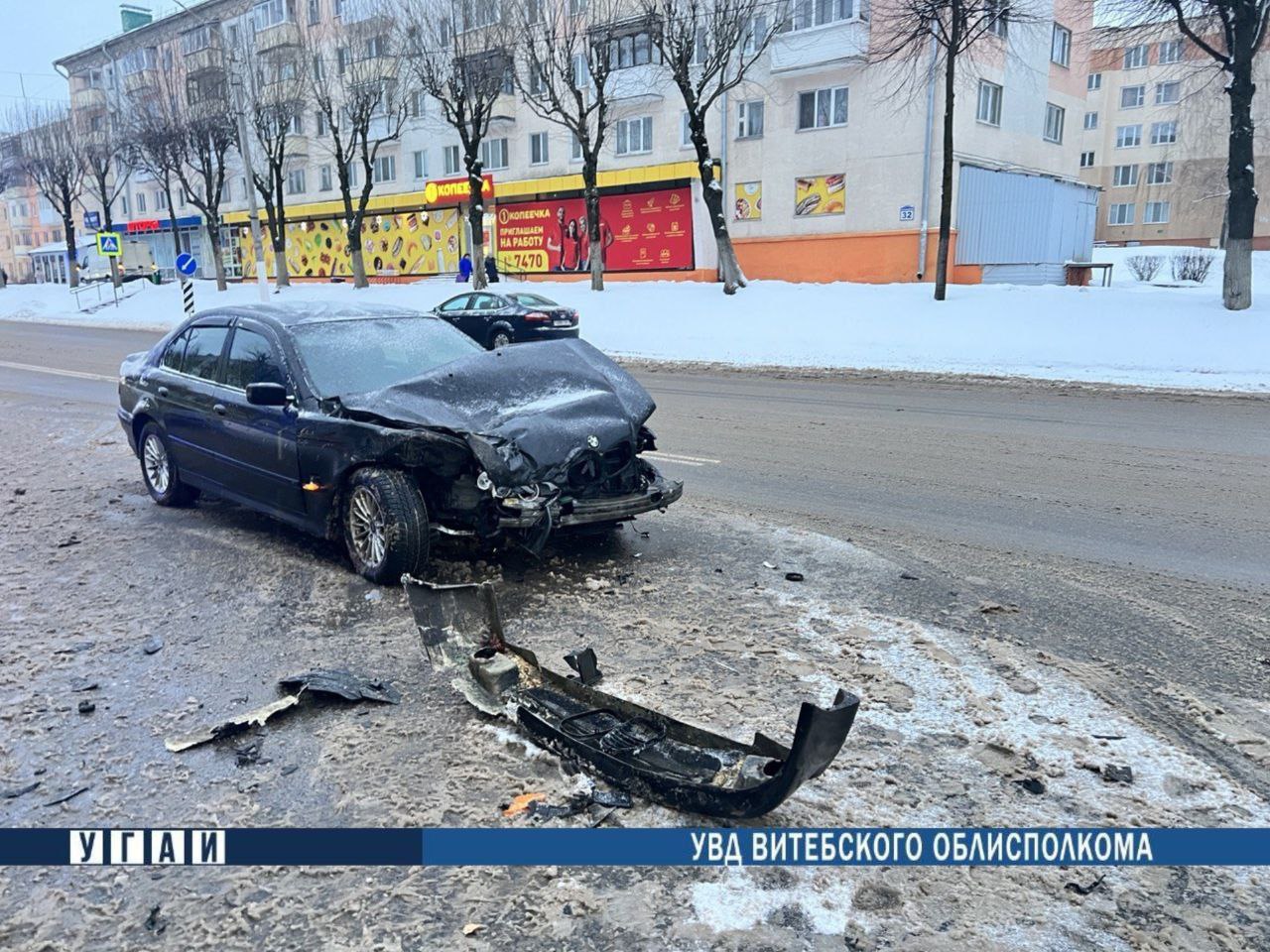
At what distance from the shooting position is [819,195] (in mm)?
29062

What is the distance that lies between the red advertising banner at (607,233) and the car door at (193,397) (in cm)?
2562

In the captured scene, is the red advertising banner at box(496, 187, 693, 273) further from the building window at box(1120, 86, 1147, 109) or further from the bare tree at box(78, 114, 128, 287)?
the building window at box(1120, 86, 1147, 109)

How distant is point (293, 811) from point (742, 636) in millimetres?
2229

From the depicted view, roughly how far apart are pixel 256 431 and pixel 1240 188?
19.9 meters

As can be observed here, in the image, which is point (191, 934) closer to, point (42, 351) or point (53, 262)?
point (42, 351)

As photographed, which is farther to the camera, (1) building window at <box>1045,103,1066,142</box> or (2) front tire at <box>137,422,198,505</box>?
(1) building window at <box>1045,103,1066,142</box>

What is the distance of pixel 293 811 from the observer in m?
3.10

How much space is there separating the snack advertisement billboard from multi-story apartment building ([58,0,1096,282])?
0.15 ft

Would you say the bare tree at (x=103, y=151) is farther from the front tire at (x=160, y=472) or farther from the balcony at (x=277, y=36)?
the front tire at (x=160, y=472)

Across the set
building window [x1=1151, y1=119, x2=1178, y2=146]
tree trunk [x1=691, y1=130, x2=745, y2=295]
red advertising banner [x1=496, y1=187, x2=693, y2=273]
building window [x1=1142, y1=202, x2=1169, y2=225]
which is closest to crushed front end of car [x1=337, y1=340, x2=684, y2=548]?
tree trunk [x1=691, y1=130, x2=745, y2=295]

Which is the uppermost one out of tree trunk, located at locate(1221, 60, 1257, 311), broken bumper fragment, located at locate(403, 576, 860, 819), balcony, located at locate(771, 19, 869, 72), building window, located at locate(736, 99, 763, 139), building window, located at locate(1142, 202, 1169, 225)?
balcony, located at locate(771, 19, 869, 72)

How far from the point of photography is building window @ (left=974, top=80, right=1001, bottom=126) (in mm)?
28141

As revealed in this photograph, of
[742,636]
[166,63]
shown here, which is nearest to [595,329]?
[742,636]
